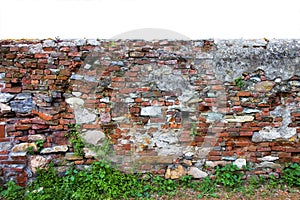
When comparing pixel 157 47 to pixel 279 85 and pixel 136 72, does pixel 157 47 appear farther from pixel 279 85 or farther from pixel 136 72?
pixel 279 85

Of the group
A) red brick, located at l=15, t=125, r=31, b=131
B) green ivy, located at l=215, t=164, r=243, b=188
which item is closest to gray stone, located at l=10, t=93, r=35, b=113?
red brick, located at l=15, t=125, r=31, b=131

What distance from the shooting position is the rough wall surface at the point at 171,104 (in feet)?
10.4

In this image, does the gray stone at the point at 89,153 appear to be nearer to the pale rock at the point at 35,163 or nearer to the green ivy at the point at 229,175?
the pale rock at the point at 35,163

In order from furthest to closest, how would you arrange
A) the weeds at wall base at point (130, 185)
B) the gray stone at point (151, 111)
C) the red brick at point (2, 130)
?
1. the gray stone at point (151, 111)
2. the red brick at point (2, 130)
3. the weeds at wall base at point (130, 185)

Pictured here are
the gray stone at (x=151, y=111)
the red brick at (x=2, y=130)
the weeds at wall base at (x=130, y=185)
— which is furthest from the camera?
the gray stone at (x=151, y=111)

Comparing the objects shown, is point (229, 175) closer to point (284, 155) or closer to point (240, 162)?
point (240, 162)

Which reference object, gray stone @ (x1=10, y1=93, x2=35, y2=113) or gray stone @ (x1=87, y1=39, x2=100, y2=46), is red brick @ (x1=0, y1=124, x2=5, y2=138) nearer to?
gray stone @ (x1=10, y1=93, x2=35, y2=113)

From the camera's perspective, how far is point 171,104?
3.23m

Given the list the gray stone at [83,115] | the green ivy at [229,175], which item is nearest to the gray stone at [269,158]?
the green ivy at [229,175]

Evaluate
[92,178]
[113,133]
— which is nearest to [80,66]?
[113,133]

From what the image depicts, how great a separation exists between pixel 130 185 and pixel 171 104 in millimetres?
1114

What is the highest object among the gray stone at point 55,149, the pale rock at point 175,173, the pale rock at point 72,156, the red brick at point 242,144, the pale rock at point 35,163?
the red brick at point 242,144

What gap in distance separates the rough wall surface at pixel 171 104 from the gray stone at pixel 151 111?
0.04 feet

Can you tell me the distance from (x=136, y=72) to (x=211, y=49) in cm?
99
